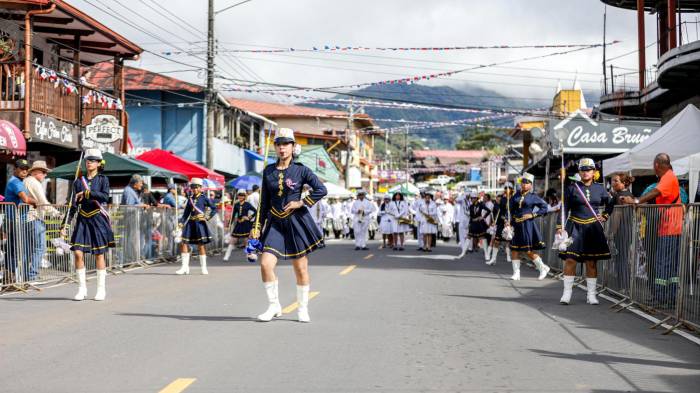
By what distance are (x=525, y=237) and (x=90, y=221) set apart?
8.24m

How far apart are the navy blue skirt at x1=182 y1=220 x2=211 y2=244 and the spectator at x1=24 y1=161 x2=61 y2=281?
2.73 metres

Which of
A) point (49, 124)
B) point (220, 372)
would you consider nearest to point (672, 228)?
point (220, 372)

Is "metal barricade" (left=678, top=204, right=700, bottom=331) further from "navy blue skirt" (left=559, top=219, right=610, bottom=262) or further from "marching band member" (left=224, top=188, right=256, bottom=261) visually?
"marching band member" (left=224, top=188, right=256, bottom=261)

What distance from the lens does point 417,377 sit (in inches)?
271

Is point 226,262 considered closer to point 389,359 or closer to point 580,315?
point 580,315

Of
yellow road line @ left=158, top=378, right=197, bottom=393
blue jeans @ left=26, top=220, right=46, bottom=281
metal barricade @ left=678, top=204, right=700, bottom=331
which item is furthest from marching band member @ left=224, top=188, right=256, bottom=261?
yellow road line @ left=158, top=378, right=197, bottom=393

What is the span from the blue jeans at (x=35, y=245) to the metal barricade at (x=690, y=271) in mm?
9993

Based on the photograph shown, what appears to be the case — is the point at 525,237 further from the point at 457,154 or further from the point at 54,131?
the point at 457,154

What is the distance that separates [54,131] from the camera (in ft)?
78.8

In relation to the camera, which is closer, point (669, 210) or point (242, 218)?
point (669, 210)

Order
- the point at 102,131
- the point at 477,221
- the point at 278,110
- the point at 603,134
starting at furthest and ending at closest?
1. the point at 278,110
2. the point at 603,134
3. the point at 102,131
4. the point at 477,221

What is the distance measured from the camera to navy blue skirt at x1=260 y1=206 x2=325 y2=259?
9.77m

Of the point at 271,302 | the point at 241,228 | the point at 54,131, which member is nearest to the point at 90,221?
the point at 271,302

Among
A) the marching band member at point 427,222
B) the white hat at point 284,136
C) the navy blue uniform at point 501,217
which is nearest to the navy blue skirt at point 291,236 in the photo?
the white hat at point 284,136
